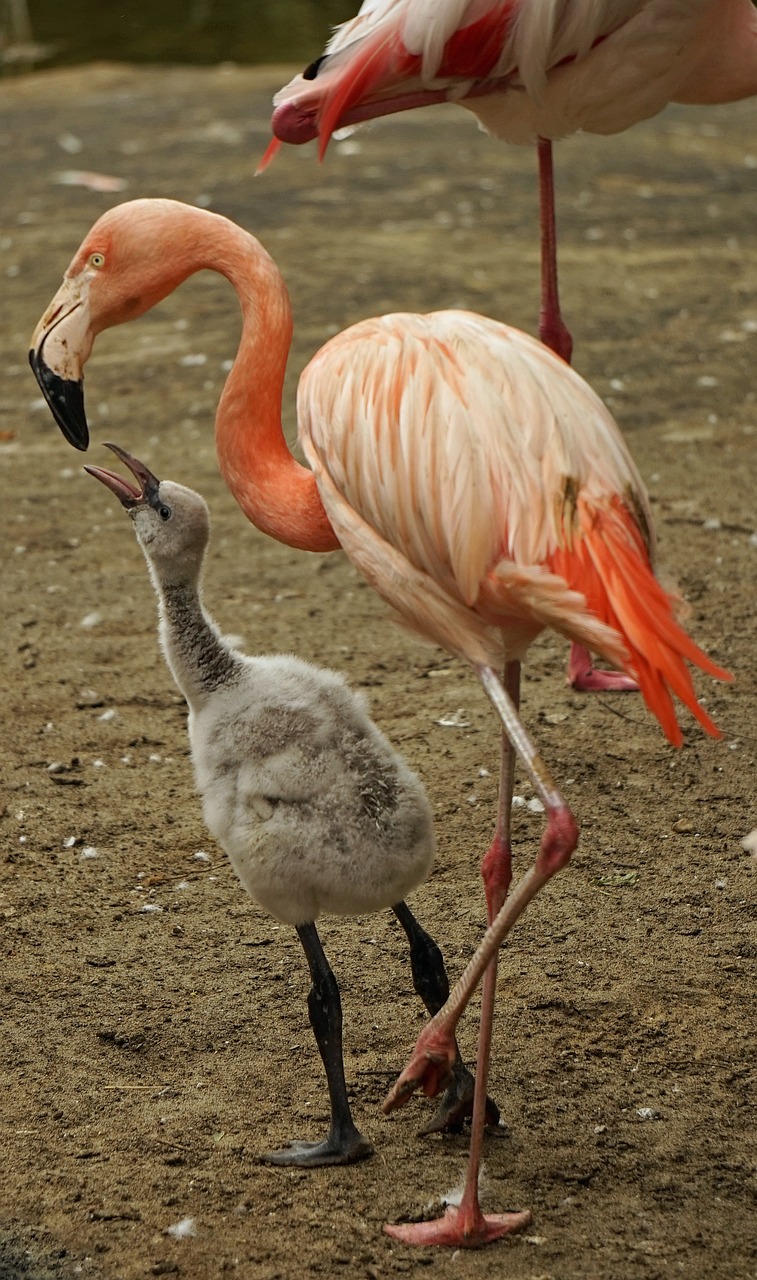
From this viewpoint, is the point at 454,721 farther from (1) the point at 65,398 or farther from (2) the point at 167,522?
(1) the point at 65,398

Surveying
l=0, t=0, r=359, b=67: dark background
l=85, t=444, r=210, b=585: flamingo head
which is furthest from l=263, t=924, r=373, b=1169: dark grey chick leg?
l=0, t=0, r=359, b=67: dark background

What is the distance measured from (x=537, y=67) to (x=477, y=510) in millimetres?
1930

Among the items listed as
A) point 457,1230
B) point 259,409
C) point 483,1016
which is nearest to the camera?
point 457,1230

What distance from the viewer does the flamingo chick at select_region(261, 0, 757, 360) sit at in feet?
12.9

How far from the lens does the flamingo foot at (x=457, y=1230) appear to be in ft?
8.91

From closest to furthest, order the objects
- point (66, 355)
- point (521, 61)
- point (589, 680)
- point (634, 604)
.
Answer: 1. point (634, 604)
2. point (66, 355)
3. point (521, 61)
4. point (589, 680)

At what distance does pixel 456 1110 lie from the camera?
3059 millimetres

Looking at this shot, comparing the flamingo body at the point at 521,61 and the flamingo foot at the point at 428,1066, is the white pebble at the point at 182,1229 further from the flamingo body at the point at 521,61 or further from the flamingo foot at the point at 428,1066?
the flamingo body at the point at 521,61

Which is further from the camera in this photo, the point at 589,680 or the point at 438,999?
the point at 589,680

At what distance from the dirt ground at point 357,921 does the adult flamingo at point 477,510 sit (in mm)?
267

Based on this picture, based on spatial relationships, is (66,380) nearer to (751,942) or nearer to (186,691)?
(186,691)

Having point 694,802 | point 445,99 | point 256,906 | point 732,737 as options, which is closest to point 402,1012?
point 256,906

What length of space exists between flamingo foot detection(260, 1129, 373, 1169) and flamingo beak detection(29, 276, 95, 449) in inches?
56.7

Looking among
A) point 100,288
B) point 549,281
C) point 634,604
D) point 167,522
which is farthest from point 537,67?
point 634,604
